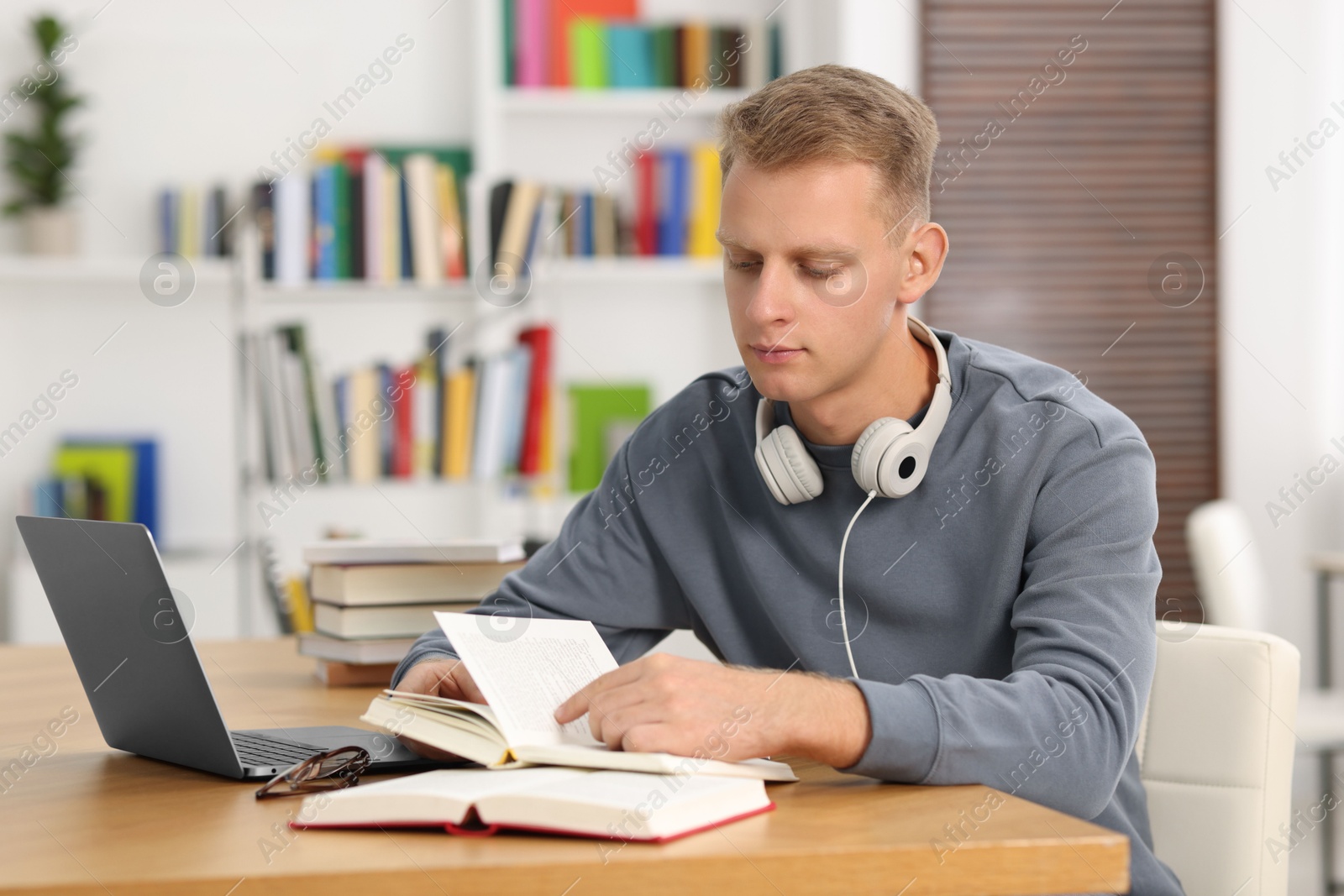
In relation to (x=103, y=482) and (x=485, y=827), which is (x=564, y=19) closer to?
(x=103, y=482)

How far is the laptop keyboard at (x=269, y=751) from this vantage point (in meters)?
0.99

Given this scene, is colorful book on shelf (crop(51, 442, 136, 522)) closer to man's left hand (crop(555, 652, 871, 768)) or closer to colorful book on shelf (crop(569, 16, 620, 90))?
colorful book on shelf (crop(569, 16, 620, 90))

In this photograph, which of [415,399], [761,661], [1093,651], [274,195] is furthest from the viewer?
[274,195]

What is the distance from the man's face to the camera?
1178mm

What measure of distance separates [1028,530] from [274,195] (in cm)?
259

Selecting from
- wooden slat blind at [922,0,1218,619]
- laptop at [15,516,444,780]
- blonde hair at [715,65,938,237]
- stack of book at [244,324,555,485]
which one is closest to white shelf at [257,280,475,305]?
stack of book at [244,324,555,485]

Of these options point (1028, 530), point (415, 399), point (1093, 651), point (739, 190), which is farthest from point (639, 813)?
point (415, 399)

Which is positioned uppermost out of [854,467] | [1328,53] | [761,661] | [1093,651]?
[1328,53]

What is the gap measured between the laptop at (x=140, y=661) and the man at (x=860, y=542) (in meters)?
0.16

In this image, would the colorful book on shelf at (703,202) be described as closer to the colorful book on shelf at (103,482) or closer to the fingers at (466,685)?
the colorful book on shelf at (103,482)

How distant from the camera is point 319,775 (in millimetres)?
940

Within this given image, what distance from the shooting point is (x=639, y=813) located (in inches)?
29.5

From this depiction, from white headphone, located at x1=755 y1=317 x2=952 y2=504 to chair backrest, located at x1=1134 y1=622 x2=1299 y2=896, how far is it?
0.29 m

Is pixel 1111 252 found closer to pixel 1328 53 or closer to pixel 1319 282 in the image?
pixel 1319 282
